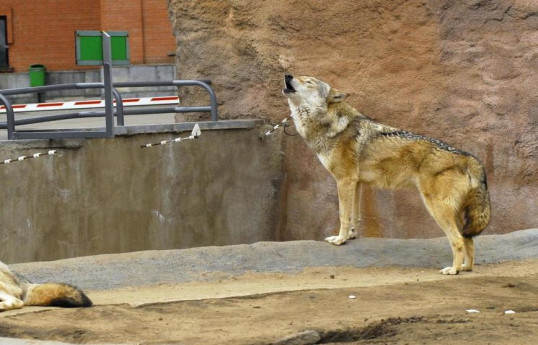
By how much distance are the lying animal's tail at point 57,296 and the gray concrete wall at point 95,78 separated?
20.1 m

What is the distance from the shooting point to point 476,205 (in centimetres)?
1182

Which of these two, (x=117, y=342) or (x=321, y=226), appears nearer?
(x=117, y=342)

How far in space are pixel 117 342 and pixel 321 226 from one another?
7.46m

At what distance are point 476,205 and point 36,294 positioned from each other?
15.6 feet

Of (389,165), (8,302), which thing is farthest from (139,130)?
(8,302)

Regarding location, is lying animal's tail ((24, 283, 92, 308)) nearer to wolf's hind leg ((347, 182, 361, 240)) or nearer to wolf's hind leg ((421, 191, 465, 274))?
wolf's hind leg ((347, 182, 361, 240))

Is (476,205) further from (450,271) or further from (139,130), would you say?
(139,130)

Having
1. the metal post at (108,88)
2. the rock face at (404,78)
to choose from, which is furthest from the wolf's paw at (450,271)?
the metal post at (108,88)

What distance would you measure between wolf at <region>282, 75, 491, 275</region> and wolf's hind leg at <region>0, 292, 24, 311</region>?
407cm

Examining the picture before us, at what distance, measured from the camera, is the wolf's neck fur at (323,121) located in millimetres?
12648

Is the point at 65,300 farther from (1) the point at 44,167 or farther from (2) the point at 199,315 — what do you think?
(1) the point at 44,167

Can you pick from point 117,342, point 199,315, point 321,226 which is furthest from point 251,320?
point 321,226

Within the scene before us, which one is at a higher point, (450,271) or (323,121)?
(323,121)

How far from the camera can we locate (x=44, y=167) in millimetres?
13117
